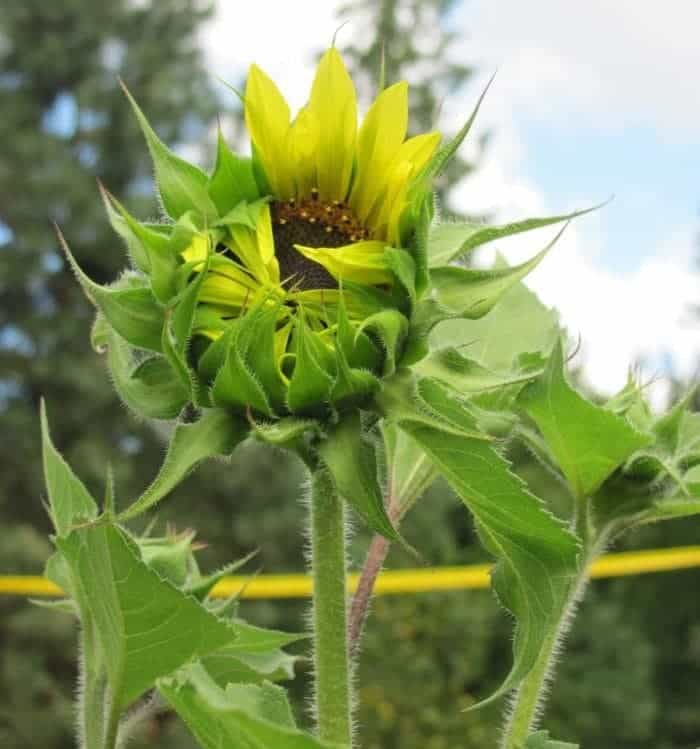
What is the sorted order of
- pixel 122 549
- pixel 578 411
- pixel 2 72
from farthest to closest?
1. pixel 2 72
2. pixel 578 411
3. pixel 122 549

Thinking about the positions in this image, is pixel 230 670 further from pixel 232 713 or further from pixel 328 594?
pixel 232 713

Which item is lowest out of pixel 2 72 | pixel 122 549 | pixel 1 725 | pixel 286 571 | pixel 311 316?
pixel 122 549

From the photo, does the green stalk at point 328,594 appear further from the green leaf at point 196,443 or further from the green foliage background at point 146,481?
the green foliage background at point 146,481

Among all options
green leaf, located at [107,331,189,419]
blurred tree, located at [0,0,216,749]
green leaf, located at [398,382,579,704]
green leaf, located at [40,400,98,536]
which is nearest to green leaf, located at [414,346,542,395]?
green leaf, located at [398,382,579,704]

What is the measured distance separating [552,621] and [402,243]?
21cm

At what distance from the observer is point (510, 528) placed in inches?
25.9

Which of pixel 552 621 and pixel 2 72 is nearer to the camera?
pixel 552 621

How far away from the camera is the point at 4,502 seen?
389 inches

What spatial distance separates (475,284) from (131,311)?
173mm

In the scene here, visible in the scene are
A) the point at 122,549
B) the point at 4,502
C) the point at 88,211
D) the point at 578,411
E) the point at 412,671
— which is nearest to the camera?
the point at 122,549

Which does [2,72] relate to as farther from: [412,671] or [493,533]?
[493,533]

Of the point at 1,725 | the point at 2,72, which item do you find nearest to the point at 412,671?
the point at 1,725

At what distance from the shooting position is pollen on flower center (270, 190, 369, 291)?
69cm

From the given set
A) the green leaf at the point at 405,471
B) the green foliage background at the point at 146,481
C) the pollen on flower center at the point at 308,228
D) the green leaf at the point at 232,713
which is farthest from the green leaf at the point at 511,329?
the green foliage background at the point at 146,481
